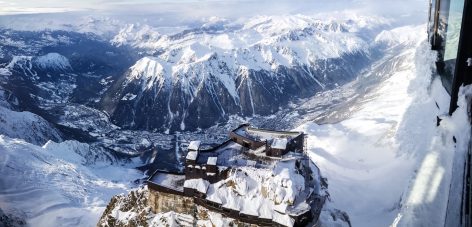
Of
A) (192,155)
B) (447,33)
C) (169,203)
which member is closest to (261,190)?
(192,155)

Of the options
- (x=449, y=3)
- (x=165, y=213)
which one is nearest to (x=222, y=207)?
(x=165, y=213)

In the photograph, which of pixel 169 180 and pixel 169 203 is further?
pixel 169 180

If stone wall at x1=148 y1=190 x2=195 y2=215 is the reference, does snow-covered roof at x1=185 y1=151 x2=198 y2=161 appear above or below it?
above

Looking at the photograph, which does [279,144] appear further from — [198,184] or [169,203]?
[169,203]

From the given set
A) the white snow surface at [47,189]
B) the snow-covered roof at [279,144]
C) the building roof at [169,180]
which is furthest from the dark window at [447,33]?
the white snow surface at [47,189]

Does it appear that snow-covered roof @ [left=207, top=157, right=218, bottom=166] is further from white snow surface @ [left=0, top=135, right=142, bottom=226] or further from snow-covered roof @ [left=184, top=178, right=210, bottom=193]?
white snow surface @ [left=0, top=135, right=142, bottom=226]

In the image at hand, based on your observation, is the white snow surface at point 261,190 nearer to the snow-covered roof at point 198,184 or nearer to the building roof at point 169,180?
the snow-covered roof at point 198,184

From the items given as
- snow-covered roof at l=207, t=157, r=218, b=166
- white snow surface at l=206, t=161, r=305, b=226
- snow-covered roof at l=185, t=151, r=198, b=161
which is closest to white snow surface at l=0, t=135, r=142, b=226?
snow-covered roof at l=185, t=151, r=198, b=161
